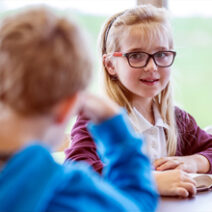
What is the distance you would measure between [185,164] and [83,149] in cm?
35

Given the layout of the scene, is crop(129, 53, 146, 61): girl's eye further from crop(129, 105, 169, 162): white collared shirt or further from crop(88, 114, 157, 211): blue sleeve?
crop(88, 114, 157, 211): blue sleeve

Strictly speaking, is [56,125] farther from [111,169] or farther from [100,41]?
[100,41]

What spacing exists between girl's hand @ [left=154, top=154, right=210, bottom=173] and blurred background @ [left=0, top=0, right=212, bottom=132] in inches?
14.7

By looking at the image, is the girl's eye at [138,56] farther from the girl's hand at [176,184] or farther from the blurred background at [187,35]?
the girl's hand at [176,184]

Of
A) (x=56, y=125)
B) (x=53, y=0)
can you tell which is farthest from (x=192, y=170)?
(x=53, y=0)

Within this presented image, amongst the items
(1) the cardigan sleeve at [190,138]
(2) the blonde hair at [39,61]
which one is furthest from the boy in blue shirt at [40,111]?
(1) the cardigan sleeve at [190,138]

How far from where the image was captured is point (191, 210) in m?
0.99

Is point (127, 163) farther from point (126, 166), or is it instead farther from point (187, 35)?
point (187, 35)

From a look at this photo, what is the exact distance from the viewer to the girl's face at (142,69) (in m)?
1.41

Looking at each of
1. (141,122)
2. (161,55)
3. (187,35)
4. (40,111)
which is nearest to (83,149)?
(141,122)

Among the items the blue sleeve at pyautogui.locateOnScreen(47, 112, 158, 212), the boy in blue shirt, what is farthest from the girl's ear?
the boy in blue shirt

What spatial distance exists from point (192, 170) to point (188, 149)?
0.25m

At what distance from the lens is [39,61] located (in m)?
0.62

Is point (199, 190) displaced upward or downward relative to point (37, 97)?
downward
